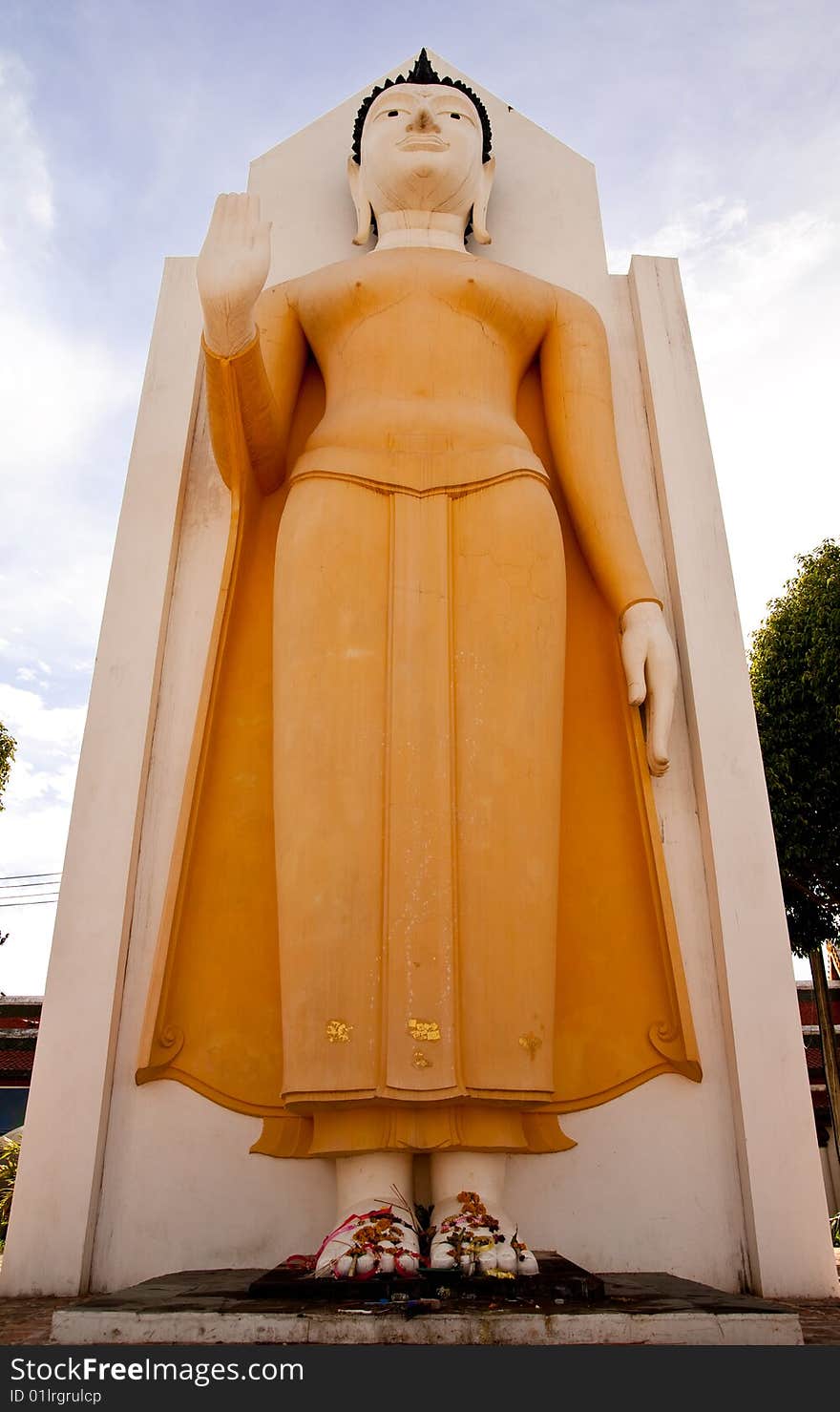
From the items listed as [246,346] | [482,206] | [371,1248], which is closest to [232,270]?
[246,346]

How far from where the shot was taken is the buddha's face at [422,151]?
167 inches

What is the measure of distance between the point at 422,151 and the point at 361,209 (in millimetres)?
406

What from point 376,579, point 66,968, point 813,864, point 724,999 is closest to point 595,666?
point 376,579

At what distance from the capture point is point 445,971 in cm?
273

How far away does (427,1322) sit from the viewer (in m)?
1.78

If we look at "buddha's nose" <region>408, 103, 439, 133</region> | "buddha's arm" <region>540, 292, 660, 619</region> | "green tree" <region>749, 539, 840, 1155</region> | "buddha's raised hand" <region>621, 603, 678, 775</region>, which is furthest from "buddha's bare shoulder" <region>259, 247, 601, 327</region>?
"green tree" <region>749, 539, 840, 1155</region>

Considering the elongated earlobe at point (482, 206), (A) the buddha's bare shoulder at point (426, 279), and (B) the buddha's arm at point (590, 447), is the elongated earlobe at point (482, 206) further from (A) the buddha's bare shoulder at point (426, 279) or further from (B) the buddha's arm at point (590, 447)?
(B) the buddha's arm at point (590, 447)

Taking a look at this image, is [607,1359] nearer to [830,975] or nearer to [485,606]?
[485,606]

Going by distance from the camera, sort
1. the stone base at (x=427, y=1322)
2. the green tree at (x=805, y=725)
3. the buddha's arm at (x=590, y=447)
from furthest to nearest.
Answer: the green tree at (x=805, y=725) < the buddha's arm at (x=590, y=447) < the stone base at (x=427, y=1322)

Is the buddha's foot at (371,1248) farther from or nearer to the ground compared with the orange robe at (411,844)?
nearer to the ground

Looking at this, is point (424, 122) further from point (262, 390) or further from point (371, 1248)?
point (371, 1248)

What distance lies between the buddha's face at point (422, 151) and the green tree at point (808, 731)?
6.54 m

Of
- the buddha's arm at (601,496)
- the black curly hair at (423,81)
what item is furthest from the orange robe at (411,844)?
the black curly hair at (423,81)

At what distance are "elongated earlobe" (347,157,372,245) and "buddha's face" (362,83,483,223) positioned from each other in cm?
7
